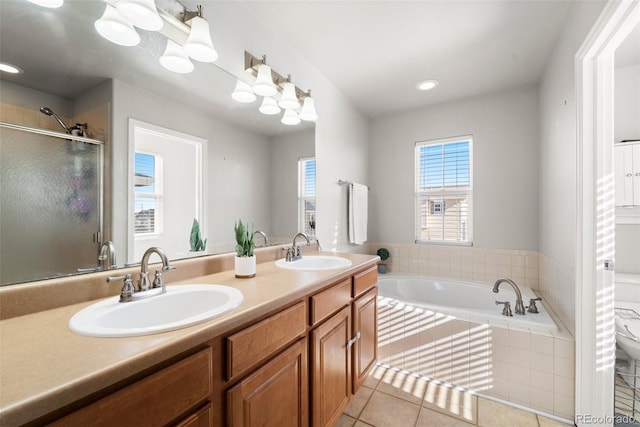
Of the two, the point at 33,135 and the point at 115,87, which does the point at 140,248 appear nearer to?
the point at 33,135

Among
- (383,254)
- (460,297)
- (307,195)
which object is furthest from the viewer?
(383,254)

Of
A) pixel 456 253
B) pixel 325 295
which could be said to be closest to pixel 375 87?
pixel 456 253

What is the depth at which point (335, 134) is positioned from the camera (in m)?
2.62

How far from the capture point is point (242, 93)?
5.35ft

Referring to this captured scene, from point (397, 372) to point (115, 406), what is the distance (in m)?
1.99

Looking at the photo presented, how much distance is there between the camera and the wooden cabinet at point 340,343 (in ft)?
3.91

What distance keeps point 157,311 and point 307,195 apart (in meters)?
1.38

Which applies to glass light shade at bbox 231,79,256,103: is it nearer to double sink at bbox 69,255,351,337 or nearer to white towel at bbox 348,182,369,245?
double sink at bbox 69,255,351,337

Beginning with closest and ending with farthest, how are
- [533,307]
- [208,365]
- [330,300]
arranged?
[208,365]
[330,300]
[533,307]

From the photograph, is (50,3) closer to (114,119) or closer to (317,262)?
(114,119)

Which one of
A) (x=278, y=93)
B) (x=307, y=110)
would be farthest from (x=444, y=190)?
(x=278, y=93)

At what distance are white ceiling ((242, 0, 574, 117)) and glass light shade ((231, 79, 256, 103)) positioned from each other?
1.54ft

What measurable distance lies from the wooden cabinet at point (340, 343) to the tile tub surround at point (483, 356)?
1.28ft

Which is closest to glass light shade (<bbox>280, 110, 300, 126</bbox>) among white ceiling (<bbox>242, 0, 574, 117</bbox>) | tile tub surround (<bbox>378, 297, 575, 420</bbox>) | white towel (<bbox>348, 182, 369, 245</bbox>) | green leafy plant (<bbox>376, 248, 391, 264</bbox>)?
white ceiling (<bbox>242, 0, 574, 117</bbox>)
